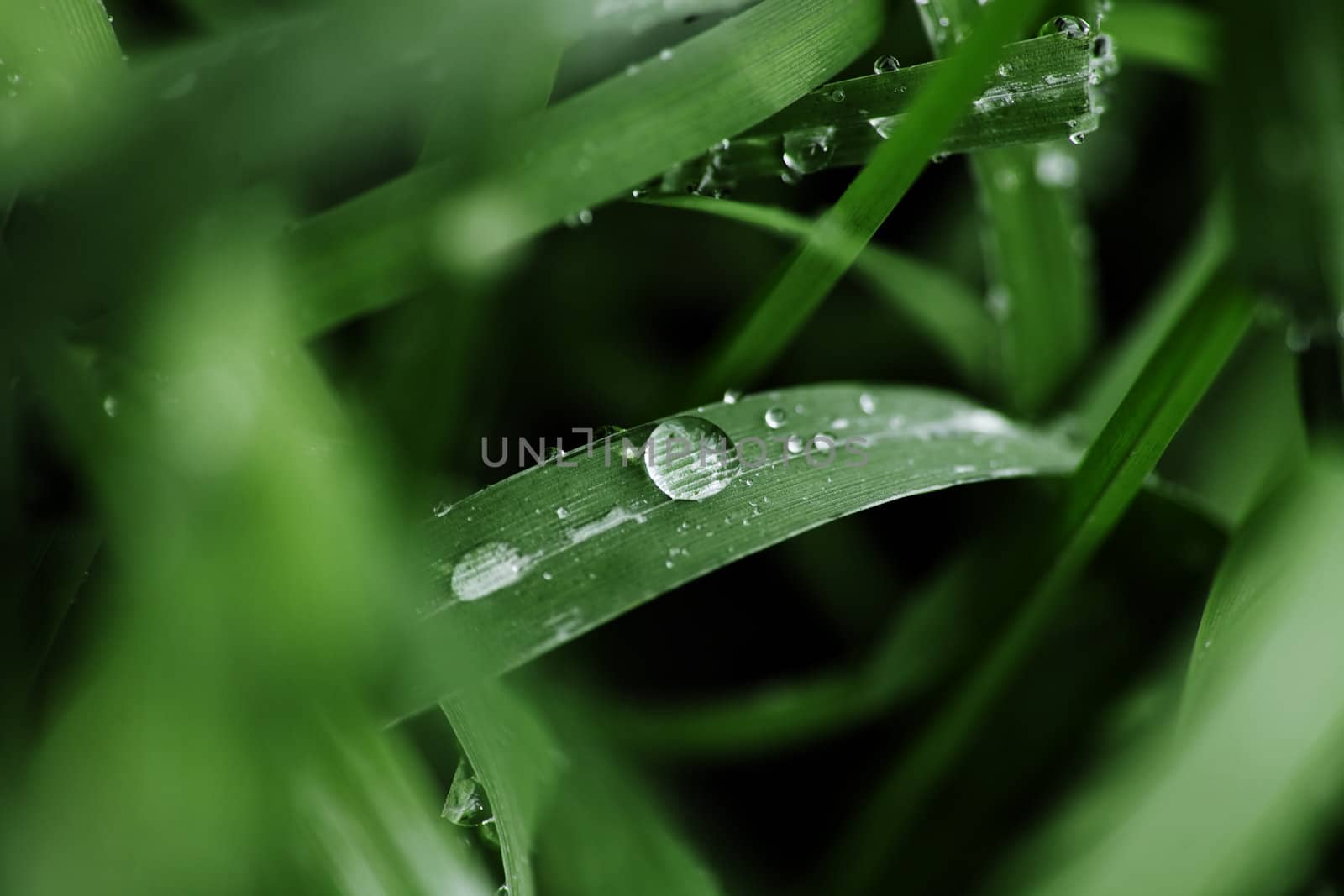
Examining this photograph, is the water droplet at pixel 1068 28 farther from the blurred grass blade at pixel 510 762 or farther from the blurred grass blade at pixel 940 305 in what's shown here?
the blurred grass blade at pixel 510 762

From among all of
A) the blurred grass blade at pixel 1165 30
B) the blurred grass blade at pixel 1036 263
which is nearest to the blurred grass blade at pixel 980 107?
the blurred grass blade at pixel 1036 263

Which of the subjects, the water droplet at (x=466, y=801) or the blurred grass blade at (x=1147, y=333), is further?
the blurred grass blade at (x=1147, y=333)

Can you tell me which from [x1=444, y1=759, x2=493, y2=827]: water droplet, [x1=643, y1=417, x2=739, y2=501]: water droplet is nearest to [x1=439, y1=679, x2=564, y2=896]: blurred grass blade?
[x1=444, y1=759, x2=493, y2=827]: water droplet

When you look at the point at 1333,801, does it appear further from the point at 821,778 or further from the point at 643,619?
the point at 643,619

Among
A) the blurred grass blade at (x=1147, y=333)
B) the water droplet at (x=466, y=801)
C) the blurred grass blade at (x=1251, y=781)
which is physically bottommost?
the blurred grass blade at (x=1251, y=781)

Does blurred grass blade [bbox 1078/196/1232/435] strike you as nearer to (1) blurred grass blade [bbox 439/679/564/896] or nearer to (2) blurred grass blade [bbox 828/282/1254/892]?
(2) blurred grass blade [bbox 828/282/1254/892]

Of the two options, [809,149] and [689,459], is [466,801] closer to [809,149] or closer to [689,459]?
[689,459]
